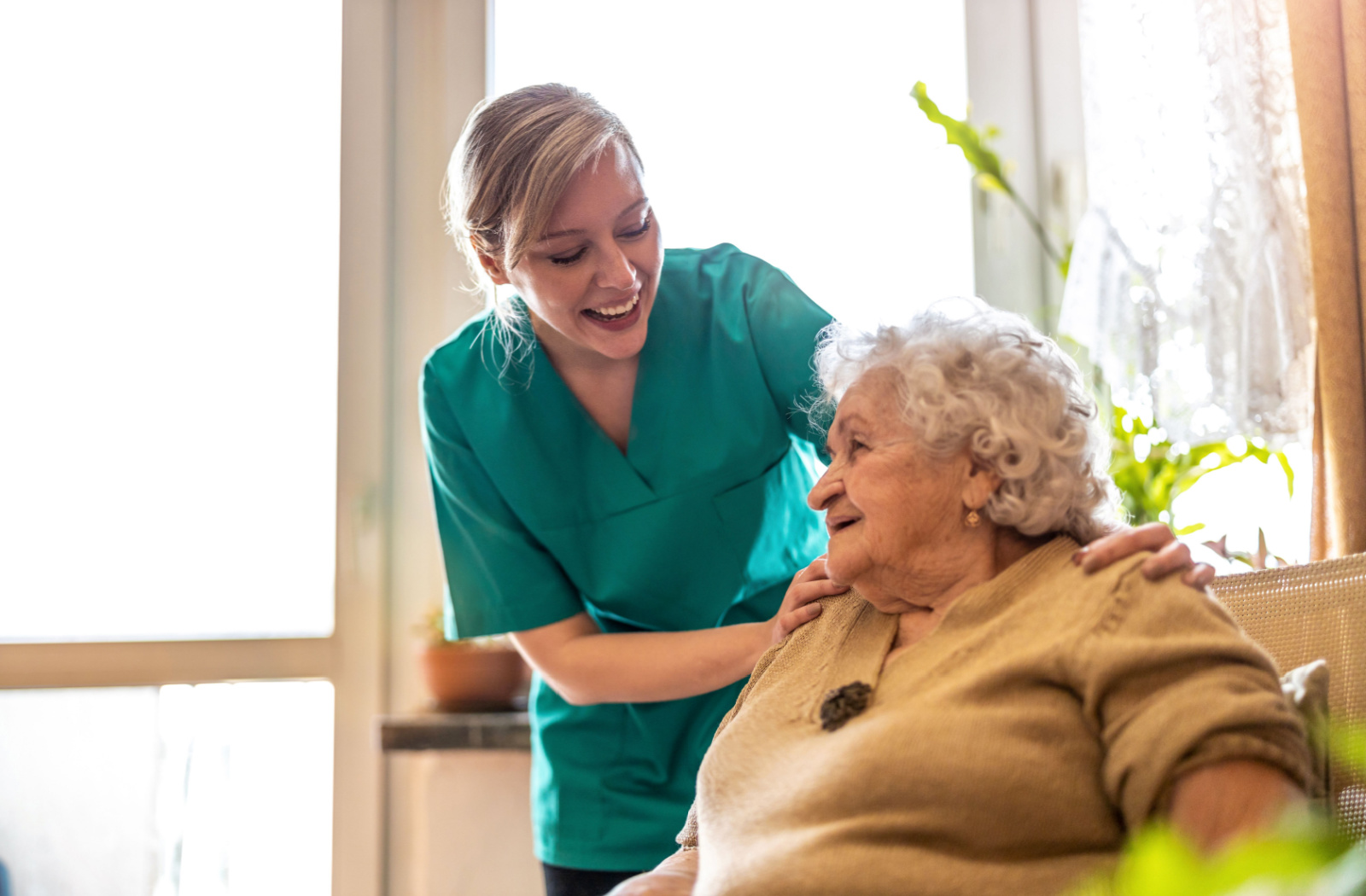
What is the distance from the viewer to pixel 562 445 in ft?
5.07

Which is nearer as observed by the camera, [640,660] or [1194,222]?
[640,660]

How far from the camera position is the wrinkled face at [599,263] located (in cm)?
129

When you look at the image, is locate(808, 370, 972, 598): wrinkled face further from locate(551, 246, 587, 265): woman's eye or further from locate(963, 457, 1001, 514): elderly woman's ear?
locate(551, 246, 587, 265): woman's eye

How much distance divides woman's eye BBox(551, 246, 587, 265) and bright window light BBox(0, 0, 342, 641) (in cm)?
118

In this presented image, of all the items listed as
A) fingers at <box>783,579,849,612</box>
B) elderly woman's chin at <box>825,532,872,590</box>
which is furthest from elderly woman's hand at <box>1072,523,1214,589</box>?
fingers at <box>783,579,849,612</box>

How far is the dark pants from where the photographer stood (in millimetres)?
1546

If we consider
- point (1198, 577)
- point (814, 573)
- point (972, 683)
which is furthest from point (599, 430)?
point (1198, 577)

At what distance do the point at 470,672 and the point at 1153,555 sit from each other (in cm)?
151

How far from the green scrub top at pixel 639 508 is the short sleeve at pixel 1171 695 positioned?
686 millimetres

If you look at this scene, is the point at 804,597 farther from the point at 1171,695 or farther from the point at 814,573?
the point at 1171,695

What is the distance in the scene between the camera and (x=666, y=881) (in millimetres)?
1083

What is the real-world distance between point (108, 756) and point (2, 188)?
4.26 feet

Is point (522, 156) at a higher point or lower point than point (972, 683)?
higher

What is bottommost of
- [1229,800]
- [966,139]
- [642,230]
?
[1229,800]
